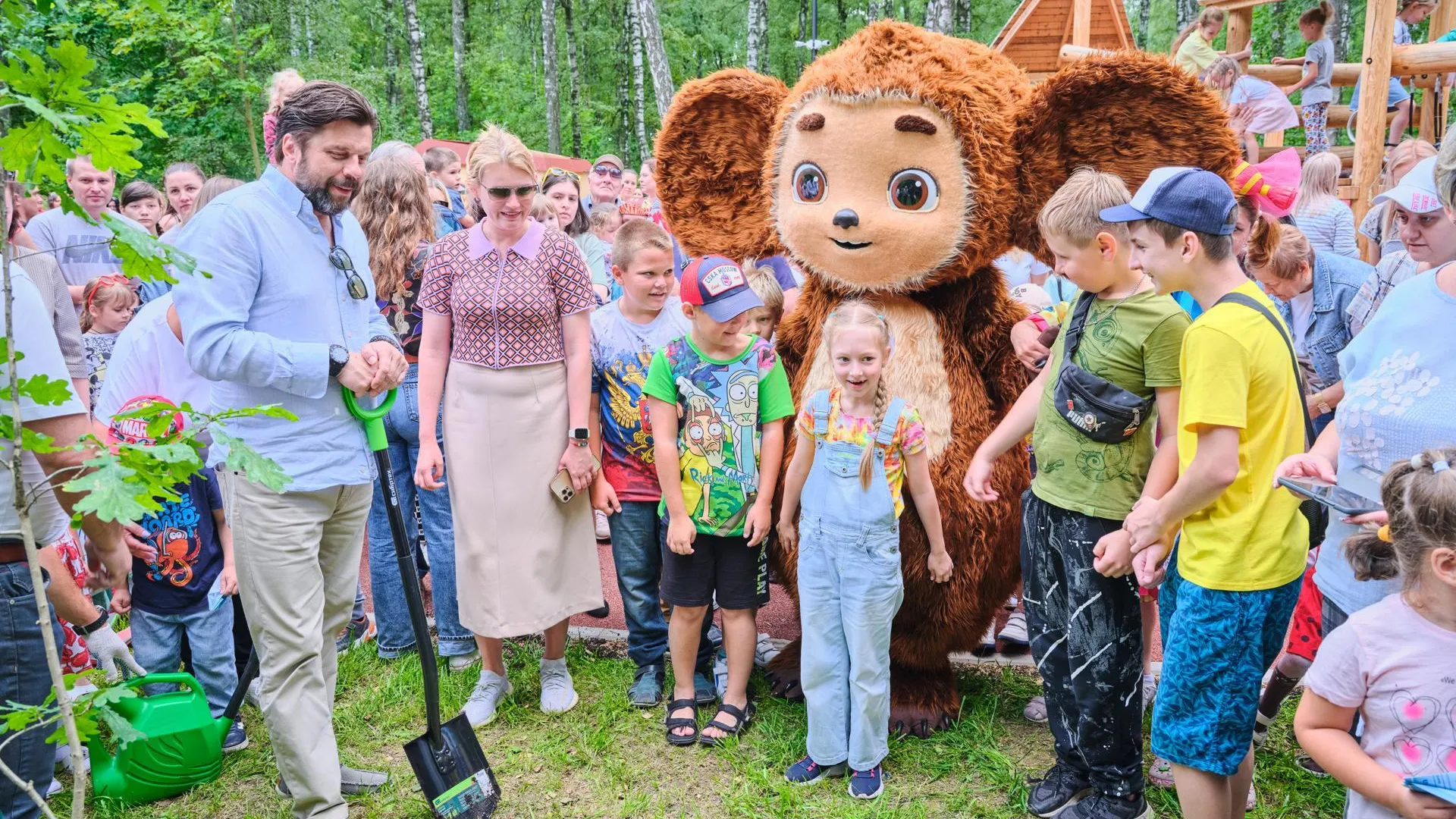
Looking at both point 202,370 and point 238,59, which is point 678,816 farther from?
point 238,59

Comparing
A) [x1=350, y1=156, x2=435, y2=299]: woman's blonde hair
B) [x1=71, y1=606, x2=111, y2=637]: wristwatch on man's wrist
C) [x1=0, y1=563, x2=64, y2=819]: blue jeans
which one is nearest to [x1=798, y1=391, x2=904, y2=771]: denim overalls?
[x1=350, y1=156, x2=435, y2=299]: woman's blonde hair

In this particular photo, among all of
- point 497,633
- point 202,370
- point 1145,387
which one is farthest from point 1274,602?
point 202,370

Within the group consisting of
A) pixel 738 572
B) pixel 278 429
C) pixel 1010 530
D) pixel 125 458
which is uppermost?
pixel 125 458

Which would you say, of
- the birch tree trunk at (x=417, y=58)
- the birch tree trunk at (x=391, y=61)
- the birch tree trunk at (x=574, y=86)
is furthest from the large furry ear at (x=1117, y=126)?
the birch tree trunk at (x=391, y=61)

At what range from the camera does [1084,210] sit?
8.66 ft

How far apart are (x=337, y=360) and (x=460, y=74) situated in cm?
2497

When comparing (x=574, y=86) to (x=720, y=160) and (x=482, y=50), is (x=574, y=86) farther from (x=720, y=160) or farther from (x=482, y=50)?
(x=720, y=160)

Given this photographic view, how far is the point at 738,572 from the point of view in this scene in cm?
346

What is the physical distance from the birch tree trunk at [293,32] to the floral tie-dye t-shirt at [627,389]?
23032mm

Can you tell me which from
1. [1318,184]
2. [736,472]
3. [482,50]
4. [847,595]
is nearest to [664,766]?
[847,595]

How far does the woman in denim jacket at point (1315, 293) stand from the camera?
13.6ft

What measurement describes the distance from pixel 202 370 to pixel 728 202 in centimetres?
203

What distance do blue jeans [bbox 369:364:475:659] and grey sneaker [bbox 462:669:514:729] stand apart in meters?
0.35

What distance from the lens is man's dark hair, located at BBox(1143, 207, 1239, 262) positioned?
234cm
